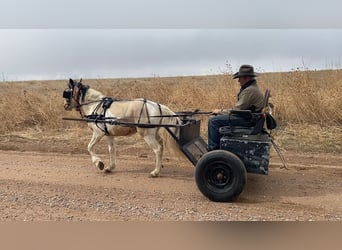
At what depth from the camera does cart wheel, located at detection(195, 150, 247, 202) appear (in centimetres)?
727

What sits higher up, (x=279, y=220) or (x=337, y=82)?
(x=337, y=82)

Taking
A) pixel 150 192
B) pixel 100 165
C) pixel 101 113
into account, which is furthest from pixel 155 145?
pixel 150 192

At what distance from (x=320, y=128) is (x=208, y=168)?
272 inches

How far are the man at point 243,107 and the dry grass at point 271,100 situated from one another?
4.62 meters

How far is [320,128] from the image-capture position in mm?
13211

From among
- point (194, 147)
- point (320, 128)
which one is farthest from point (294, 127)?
point (194, 147)

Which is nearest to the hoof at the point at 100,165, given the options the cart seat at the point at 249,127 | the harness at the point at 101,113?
the harness at the point at 101,113

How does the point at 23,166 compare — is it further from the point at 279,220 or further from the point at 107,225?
the point at 279,220

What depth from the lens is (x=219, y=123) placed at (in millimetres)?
8031

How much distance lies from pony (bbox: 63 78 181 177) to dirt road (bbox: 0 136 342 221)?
1.85 ft

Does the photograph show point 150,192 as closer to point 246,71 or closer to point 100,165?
point 100,165

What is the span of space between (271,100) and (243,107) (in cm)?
742

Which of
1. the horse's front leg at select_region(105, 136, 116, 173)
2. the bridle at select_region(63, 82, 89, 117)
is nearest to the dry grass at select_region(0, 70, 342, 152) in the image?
the horse's front leg at select_region(105, 136, 116, 173)

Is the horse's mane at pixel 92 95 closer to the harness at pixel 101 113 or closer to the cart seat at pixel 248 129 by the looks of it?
the harness at pixel 101 113
